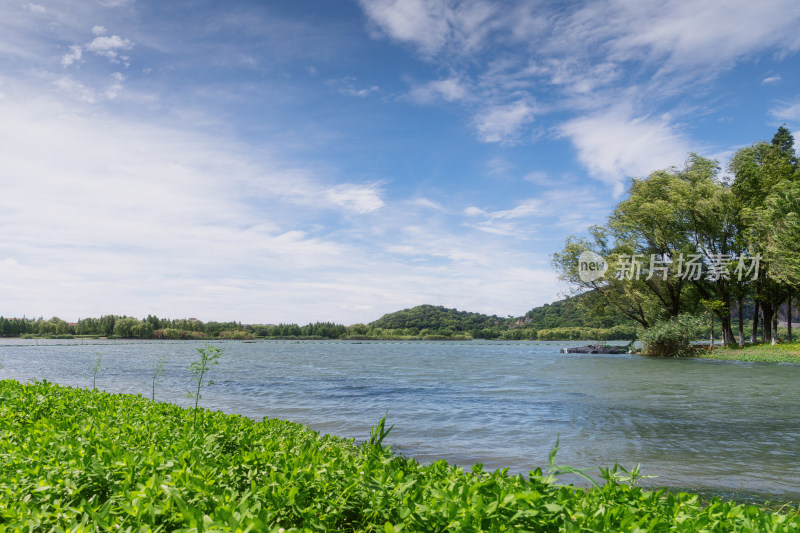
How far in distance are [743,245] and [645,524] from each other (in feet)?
141

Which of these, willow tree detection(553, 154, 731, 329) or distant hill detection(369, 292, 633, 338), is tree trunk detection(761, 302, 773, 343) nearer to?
willow tree detection(553, 154, 731, 329)

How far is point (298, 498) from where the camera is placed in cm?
257

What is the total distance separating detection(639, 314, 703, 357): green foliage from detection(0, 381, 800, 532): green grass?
37.8m

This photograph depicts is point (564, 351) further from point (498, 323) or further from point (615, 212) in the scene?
point (498, 323)

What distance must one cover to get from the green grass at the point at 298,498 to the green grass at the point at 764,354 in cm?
3361

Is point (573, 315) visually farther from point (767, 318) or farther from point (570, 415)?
point (570, 415)

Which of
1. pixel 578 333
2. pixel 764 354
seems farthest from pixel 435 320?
pixel 764 354

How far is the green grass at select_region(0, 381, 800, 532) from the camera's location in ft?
7.11

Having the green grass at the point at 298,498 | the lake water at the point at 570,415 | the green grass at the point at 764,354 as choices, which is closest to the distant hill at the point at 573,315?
the green grass at the point at 764,354

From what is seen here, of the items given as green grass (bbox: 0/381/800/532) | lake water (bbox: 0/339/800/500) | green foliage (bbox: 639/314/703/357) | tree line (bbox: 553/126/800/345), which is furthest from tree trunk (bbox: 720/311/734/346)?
green grass (bbox: 0/381/800/532)

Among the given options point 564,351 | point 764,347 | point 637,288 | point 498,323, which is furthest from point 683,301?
point 498,323

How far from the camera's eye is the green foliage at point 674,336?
3538 cm

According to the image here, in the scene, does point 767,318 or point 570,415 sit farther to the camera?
point 767,318

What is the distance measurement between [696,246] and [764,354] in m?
10.4
